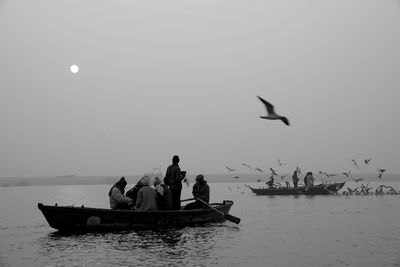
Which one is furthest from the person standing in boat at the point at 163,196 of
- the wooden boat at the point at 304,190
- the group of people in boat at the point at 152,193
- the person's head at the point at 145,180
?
the wooden boat at the point at 304,190

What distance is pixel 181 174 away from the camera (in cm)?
2098

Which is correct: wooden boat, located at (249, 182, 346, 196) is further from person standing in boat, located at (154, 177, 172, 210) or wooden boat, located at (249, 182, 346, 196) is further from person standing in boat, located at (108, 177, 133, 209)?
person standing in boat, located at (108, 177, 133, 209)

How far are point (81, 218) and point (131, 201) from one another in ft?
7.05

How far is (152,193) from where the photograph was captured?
20.2 m

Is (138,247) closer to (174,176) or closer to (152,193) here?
(152,193)

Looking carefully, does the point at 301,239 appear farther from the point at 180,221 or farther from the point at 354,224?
the point at 354,224

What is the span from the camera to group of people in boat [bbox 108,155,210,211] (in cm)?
1984

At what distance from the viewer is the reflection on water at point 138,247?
15.5 metres

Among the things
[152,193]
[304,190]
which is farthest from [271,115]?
[304,190]

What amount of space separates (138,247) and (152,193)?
118 inches

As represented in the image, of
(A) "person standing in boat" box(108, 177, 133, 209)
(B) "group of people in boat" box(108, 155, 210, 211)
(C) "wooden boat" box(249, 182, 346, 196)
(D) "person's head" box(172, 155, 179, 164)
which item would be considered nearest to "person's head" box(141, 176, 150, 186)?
(B) "group of people in boat" box(108, 155, 210, 211)

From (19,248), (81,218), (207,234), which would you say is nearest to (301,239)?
(207,234)

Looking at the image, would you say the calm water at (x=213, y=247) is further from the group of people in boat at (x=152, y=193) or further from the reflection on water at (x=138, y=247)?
the group of people in boat at (x=152, y=193)

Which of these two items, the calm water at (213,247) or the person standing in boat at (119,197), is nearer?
the calm water at (213,247)
